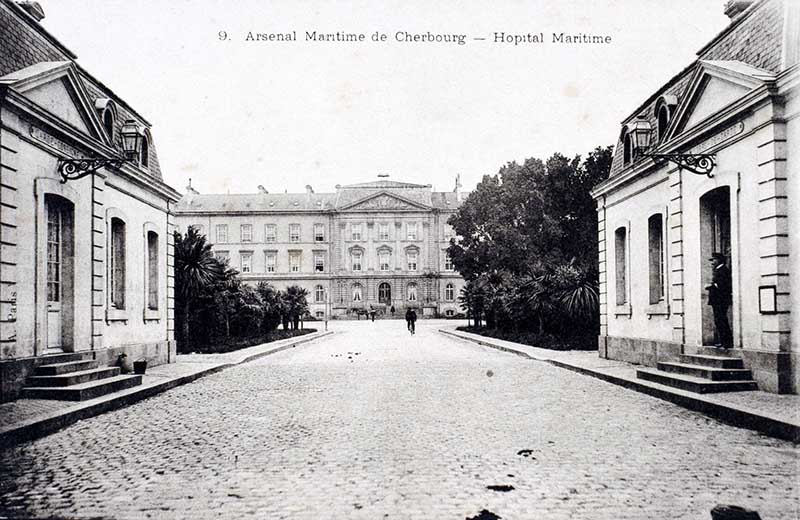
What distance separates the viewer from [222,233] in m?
78.9

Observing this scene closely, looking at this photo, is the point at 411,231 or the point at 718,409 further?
the point at 411,231

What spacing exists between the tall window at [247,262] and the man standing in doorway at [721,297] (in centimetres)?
7115

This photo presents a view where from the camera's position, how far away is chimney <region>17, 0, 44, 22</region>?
11.0 meters

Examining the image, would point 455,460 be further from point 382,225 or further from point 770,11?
point 382,225

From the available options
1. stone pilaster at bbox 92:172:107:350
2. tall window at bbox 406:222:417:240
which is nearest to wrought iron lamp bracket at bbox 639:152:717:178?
stone pilaster at bbox 92:172:107:350

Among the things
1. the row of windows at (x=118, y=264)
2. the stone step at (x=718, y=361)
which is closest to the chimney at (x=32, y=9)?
the row of windows at (x=118, y=264)

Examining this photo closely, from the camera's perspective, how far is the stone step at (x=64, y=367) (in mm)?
10484

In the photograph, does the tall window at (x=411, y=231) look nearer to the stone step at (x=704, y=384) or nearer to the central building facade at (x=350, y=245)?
the central building facade at (x=350, y=245)

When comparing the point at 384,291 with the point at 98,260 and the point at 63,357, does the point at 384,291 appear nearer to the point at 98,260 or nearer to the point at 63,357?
the point at 98,260

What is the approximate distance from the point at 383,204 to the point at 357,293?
10.5m

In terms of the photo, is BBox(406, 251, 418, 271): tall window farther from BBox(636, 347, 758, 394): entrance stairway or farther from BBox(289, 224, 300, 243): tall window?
BBox(636, 347, 758, 394): entrance stairway

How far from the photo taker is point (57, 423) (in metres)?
8.37

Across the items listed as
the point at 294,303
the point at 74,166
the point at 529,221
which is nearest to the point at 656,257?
the point at 74,166

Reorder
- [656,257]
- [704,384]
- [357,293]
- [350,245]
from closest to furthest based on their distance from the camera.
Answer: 1. [704,384]
2. [656,257]
3. [357,293]
4. [350,245]
